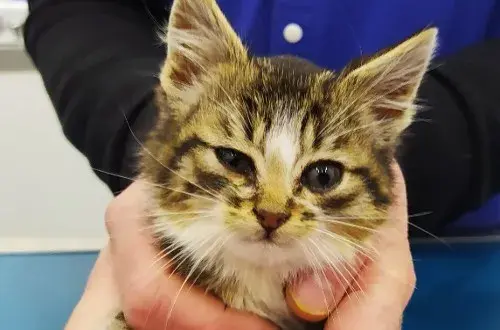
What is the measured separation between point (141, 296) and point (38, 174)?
1.40 m

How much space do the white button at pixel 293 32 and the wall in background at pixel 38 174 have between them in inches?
42.2

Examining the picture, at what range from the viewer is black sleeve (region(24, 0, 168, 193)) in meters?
1.01

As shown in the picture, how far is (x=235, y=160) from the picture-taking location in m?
0.73

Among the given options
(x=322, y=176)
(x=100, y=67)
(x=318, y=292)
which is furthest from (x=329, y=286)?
(x=100, y=67)

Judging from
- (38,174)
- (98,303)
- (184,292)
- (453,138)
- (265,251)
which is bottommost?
(38,174)

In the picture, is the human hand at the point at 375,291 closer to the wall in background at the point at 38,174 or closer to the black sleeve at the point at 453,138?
the black sleeve at the point at 453,138

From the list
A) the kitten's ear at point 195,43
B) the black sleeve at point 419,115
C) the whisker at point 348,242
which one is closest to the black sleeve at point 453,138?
the black sleeve at point 419,115

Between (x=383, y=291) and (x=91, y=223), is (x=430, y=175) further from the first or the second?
(x=91, y=223)

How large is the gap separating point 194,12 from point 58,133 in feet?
4.58

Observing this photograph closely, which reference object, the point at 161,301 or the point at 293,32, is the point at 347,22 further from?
the point at 161,301

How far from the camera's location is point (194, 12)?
2.43 ft

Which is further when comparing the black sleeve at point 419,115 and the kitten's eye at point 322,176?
the black sleeve at point 419,115

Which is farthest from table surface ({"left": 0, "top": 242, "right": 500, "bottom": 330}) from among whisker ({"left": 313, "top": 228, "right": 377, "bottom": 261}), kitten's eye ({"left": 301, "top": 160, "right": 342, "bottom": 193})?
kitten's eye ({"left": 301, "top": 160, "right": 342, "bottom": 193})

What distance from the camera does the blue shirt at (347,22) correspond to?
1.10 meters
